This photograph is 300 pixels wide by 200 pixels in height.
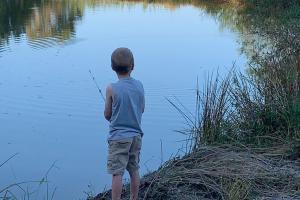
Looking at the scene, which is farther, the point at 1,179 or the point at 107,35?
the point at 107,35

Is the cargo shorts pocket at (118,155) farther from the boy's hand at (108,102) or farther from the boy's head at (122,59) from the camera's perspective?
the boy's head at (122,59)

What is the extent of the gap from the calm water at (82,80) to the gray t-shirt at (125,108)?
216 centimetres

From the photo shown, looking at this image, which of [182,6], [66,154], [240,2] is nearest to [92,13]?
[182,6]

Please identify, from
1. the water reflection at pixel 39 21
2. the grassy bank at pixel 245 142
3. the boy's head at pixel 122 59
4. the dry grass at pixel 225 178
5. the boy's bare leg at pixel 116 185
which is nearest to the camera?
the boy's head at pixel 122 59

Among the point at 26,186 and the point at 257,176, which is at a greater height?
the point at 257,176

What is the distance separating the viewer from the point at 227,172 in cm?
496

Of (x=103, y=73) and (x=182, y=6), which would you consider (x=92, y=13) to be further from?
(x=103, y=73)

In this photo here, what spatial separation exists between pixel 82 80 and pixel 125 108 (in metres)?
7.23

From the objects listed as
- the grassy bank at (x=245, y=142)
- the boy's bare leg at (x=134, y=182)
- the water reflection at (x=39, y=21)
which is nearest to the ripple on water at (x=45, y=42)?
the water reflection at (x=39, y=21)

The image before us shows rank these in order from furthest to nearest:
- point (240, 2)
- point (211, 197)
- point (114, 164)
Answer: point (240, 2) < point (211, 197) < point (114, 164)

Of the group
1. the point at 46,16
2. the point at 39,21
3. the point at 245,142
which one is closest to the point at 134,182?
the point at 245,142

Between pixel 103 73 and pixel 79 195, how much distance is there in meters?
5.81

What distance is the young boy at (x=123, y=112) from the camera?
4.06 metres

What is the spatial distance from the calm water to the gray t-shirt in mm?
2157
